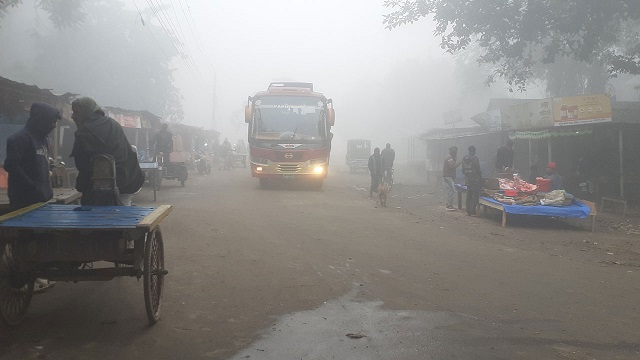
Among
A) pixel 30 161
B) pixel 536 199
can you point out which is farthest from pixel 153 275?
pixel 536 199

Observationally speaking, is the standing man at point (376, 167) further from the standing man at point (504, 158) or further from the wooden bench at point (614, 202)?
the wooden bench at point (614, 202)

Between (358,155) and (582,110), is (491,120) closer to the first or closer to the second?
(582,110)

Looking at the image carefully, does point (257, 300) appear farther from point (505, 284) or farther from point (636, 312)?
point (636, 312)

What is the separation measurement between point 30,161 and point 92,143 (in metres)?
0.62

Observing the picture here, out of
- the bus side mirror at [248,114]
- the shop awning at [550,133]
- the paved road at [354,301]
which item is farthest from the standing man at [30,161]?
the shop awning at [550,133]

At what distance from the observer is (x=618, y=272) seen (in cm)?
700

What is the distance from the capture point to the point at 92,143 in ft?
15.6

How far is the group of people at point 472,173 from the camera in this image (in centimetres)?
1213

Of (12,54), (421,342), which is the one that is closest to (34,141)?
(421,342)

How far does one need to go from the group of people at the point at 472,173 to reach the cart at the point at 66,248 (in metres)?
9.50

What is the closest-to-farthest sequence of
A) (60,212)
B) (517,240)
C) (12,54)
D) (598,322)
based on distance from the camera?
(60,212) → (598,322) → (517,240) → (12,54)

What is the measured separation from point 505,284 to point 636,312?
1383 mm

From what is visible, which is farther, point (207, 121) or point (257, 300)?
point (207, 121)

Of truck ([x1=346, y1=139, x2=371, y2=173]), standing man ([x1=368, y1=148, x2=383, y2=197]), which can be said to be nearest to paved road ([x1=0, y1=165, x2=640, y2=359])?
standing man ([x1=368, y1=148, x2=383, y2=197])
